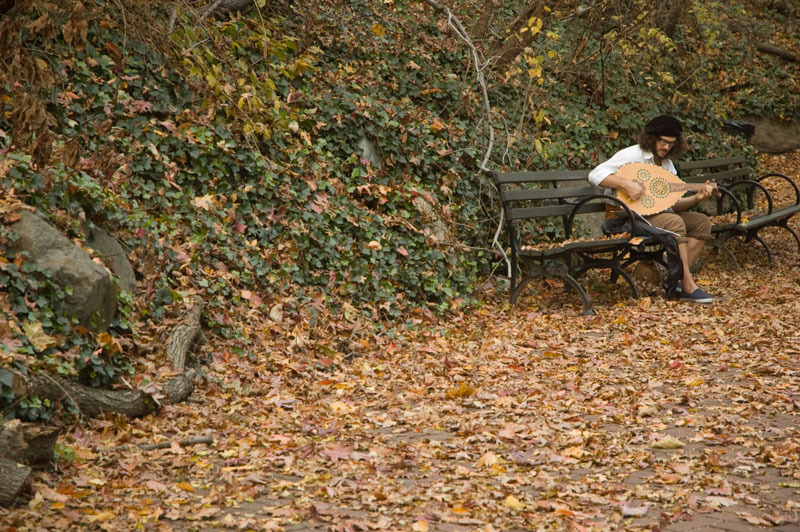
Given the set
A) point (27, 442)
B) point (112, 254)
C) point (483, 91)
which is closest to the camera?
point (27, 442)

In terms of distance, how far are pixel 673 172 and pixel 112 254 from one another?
545 centimetres

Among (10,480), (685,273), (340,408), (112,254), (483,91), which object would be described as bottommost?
(10,480)

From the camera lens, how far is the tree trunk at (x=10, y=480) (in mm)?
3176

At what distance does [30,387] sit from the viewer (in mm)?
3828

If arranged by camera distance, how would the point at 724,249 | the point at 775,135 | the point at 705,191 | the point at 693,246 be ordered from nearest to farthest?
the point at 705,191 < the point at 693,246 < the point at 724,249 < the point at 775,135

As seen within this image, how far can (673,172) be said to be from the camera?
7.89 metres

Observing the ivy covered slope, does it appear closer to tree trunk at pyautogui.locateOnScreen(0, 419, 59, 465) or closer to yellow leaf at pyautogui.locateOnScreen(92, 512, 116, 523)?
tree trunk at pyautogui.locateOnScreen(0, 419, 59, 465)

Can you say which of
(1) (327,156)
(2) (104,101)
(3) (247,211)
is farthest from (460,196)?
(2) (104,101)

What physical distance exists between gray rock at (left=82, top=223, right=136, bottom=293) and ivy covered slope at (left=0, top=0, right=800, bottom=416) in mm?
116

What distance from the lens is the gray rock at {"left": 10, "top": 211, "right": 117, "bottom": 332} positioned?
4371 millimetres

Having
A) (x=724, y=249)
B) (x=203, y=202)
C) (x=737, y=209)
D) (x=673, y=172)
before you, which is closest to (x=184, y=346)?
(x=203, y=202)

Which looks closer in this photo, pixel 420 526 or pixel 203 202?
pixel 420 526

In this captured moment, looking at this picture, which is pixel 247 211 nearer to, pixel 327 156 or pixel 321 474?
pixel 327 156

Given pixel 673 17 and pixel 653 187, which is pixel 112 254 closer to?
pixel 653 187
